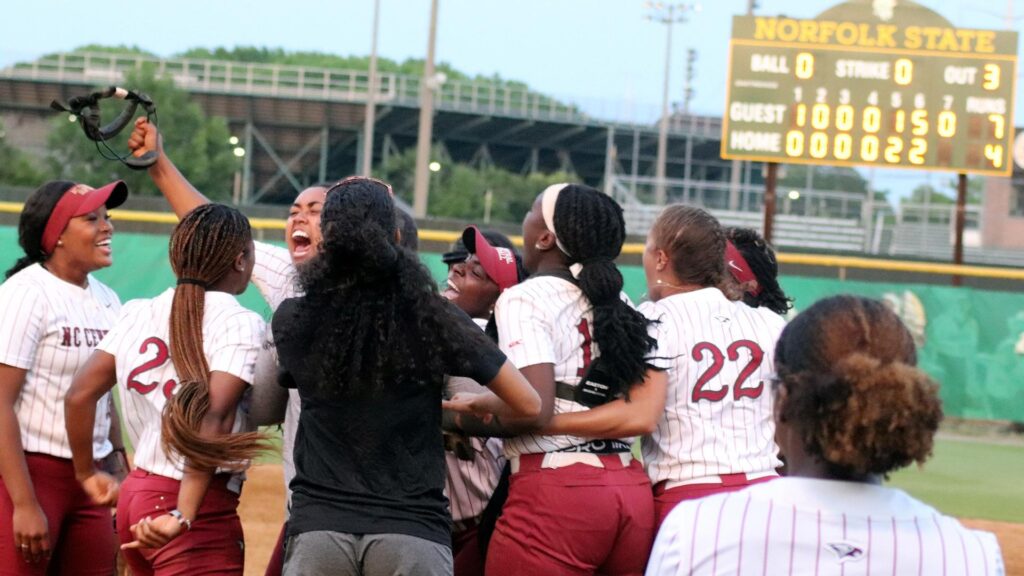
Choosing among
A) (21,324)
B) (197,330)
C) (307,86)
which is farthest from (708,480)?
(307,86)

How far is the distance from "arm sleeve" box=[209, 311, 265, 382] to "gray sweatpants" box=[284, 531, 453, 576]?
20.3 inches

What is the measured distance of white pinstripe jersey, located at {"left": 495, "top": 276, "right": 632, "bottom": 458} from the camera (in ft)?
10.7

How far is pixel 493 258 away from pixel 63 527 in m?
1.52

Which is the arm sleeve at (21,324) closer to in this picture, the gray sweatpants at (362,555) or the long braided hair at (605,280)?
the gray sweatpants at (362,555)

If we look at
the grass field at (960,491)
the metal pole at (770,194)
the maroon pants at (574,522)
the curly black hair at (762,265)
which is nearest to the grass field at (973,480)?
the grass field at (960,491)

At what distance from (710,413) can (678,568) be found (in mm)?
1595

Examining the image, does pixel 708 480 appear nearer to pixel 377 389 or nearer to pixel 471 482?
pixel 471 482

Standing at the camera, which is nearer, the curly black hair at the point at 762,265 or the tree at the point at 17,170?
the curly black hair at the point at 762,265

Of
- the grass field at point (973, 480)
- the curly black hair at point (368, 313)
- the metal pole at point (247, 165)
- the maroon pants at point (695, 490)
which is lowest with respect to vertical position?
the grass field at point (973, 480)

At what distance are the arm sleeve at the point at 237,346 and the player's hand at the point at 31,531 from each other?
864 mm

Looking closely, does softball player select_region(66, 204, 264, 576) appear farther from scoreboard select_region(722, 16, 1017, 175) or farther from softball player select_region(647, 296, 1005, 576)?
scoreboard select_region(722, 16, 1017, 175)

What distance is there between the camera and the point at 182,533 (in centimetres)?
318

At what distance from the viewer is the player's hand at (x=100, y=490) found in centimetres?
357

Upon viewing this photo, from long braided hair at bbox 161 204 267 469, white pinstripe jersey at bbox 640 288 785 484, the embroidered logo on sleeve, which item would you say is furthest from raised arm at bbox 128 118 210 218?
the embroidered logo on sleeve
